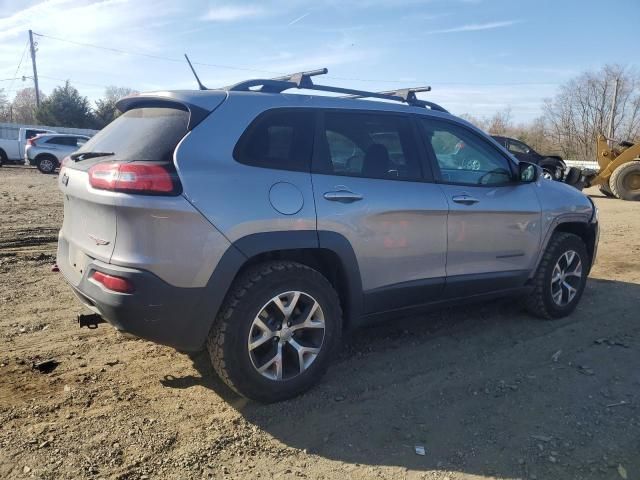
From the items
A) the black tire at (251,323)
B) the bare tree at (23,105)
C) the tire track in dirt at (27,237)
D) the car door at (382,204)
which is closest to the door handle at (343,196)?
the car door at (382,204)

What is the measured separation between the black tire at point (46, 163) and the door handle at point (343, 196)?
22352mm

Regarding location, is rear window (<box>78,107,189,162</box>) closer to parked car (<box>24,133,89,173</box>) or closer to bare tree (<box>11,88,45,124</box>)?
parked car (<box>24,133,89,173</box>)

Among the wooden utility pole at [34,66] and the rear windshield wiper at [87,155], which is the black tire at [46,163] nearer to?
the rear windshield wiper at [87,155]

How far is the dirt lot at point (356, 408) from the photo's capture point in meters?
2.80

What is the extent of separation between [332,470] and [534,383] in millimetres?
1746

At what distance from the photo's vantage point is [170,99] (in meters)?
3.25

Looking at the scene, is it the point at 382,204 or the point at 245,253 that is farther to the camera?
the point at 382,204

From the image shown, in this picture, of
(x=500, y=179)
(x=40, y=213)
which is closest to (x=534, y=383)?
(x=500, y=179)

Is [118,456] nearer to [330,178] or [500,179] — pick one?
[330,178]

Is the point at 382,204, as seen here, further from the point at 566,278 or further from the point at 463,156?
the point at 566,278

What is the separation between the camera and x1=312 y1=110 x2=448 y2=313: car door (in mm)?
3498

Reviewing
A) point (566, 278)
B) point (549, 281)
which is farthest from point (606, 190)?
point (549, 281)

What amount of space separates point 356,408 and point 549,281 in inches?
101

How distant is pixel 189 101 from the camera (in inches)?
125
